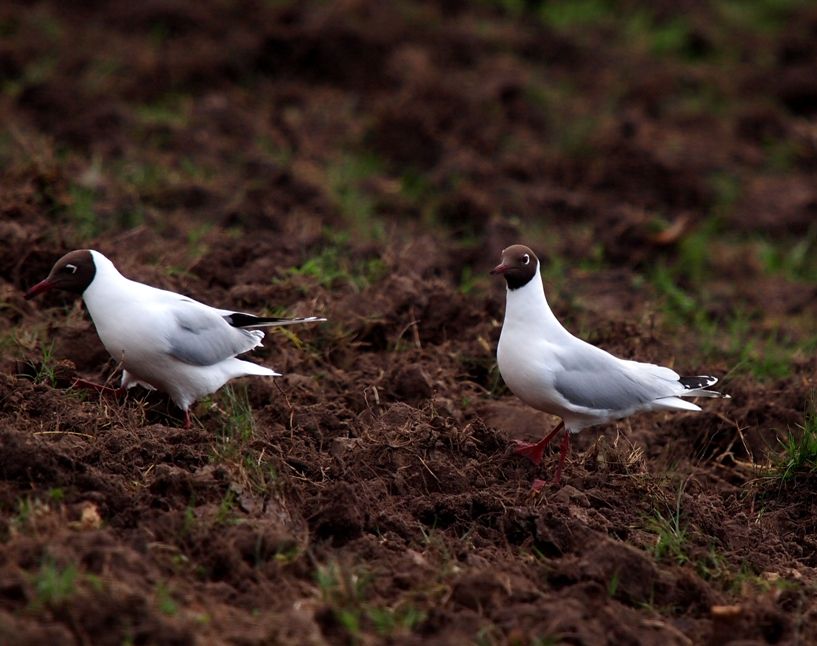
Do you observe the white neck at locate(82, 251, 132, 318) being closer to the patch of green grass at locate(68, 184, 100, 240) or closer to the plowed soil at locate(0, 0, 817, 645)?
the plowed soil at locate(0, 0, 817, 645)

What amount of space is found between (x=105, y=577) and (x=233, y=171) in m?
5.57

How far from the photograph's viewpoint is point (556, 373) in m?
5.54

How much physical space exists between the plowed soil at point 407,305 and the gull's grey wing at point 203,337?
316 millimetres

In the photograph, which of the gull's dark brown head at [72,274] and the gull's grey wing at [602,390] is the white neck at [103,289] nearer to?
the gull's dark brown head at [72,274]

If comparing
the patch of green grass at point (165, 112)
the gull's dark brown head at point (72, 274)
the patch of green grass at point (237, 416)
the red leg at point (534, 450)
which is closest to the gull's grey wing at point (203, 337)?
the patch of green grass at point (237, 416)

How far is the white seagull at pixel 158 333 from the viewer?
5.50 meters

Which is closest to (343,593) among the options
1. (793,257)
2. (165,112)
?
(793,257)

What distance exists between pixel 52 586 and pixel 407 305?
346 centimetres

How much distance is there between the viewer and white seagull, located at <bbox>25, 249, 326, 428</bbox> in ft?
18.0

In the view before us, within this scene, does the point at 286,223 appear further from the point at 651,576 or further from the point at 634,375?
the point at 651,576

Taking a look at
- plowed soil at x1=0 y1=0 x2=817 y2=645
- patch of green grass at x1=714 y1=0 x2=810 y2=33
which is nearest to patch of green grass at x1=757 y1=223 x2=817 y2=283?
plowed soil at x1=0 y1=0 x2=817 y2=645

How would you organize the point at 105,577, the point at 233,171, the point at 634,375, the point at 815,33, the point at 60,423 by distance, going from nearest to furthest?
the point at 105,577
the point at 60,423
the point at 634,375
the point at 233,171
the point at 815,33

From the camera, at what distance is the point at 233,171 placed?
30.6 ft

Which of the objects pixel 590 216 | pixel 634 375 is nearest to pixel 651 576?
pixel 634 375
